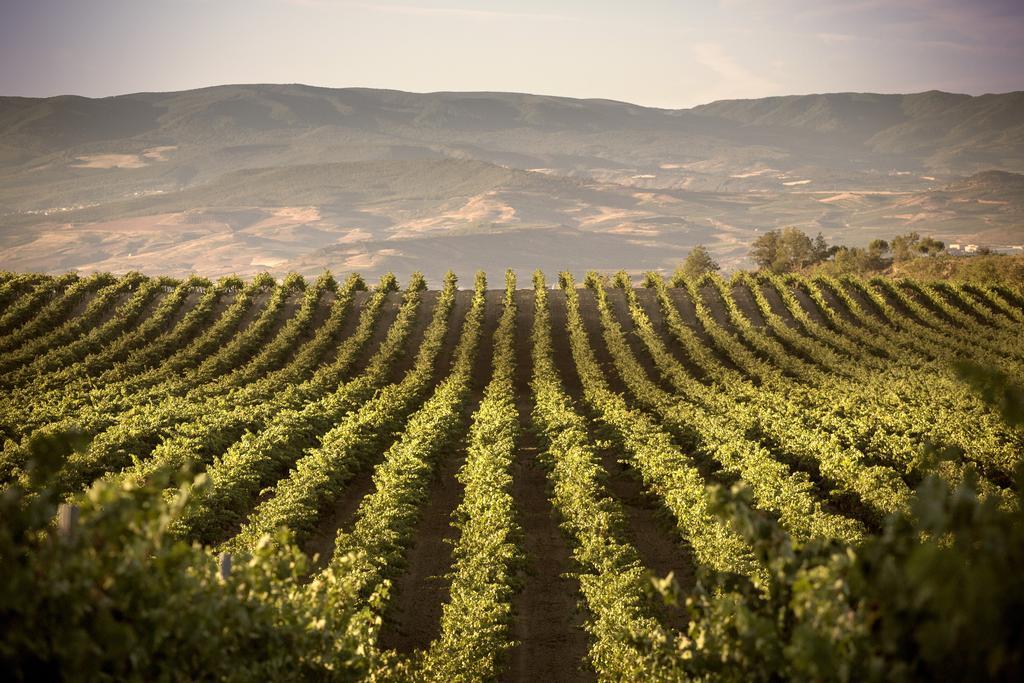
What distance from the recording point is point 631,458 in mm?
28406

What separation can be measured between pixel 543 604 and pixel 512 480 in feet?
21.6

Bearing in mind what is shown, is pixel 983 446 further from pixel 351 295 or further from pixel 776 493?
pixel 351 295

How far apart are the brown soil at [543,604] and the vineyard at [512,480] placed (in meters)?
0.09

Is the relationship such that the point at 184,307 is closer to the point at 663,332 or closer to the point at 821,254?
the point at 663,332

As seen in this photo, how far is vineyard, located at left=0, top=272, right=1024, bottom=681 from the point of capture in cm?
654

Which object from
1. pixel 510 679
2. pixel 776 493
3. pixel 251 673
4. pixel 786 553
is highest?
pixel 786 553

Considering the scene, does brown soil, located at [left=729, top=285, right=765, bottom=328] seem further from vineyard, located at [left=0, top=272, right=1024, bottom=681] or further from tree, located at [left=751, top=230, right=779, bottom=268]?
tree, located at [left=751, top=230, right=779, bottom=268]

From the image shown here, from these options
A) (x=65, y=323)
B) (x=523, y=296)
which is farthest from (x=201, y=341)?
(x=523, y=296)

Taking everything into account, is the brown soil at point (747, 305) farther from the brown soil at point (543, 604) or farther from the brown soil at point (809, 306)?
the brown soil at point (543, 604)

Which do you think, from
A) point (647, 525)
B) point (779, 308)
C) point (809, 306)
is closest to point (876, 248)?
point (809, 306)

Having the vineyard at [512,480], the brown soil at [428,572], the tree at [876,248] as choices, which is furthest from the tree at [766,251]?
the brown soil at [428,572]

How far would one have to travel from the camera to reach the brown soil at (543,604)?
1617cm

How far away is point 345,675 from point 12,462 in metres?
18.2

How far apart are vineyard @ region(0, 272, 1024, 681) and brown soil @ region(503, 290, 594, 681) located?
9cm
